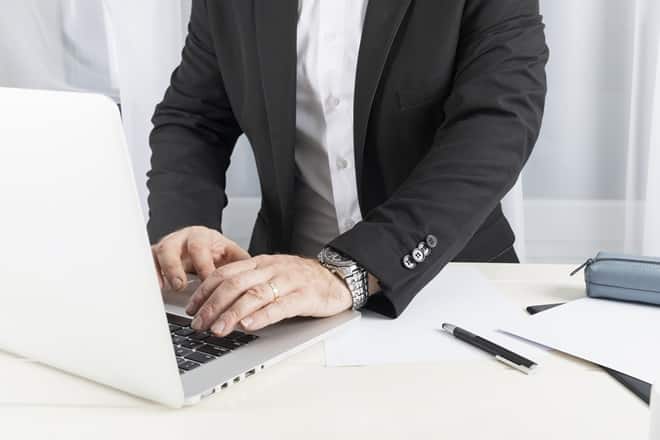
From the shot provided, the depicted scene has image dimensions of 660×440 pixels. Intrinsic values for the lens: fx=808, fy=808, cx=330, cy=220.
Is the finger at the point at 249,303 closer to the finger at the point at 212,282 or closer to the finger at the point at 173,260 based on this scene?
the finger at the point at 212,282

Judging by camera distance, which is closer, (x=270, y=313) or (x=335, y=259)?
(x=270, y=313)

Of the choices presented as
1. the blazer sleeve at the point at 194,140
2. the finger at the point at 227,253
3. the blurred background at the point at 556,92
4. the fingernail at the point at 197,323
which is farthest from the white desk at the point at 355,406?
the blurred background at the point at 556,92

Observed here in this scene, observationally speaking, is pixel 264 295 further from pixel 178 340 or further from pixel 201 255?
pixel 201 255

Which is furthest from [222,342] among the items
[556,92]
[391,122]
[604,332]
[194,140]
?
[556,92]

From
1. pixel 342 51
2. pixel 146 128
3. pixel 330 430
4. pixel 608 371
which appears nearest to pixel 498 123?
pixel 342 51

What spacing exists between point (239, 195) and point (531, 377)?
1421 mm

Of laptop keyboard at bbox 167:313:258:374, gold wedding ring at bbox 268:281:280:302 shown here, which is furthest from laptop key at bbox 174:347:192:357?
gold wedding ring at bbox 268:281:280:302

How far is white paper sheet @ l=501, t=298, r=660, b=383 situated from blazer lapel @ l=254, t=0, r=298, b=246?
1.97ft

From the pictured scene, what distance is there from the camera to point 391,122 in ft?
4.51

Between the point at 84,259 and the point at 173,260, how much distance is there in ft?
1.35

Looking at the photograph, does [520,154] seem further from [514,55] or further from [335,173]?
[335,173]

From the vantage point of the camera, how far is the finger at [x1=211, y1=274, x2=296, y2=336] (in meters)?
0.87

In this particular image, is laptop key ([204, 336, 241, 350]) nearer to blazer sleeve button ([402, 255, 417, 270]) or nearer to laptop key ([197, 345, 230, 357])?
laptop key ([197, 345, 230, 357])

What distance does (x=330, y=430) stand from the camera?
27.5 inches
